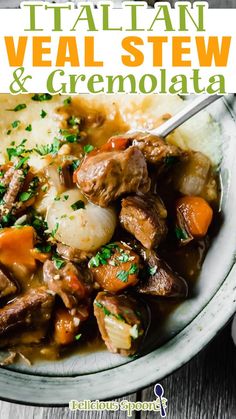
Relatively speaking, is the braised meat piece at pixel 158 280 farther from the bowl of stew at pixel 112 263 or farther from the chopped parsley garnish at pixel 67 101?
the chopped parsley garnish at pixel 67 101

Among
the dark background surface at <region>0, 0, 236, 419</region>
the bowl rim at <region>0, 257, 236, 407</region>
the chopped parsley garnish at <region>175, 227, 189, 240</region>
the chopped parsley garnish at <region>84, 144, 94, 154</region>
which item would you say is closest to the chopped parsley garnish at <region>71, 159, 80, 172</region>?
the chopped parsley garnish at <region>84, 144, 94, 154</region>

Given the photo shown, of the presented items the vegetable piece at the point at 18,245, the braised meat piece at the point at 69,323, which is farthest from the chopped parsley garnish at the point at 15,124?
the braised meat piece at the point at 69,323

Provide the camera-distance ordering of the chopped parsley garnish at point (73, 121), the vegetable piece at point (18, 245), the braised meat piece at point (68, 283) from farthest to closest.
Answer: the chopped parsley garnish at point (73, 121)
the vegetable piece at point (18, 245)
the braised meat piece at point (68, 283)

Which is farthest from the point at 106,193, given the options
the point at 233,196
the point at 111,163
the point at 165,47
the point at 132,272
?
the point at 165,47

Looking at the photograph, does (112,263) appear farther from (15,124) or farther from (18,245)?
(15,124)

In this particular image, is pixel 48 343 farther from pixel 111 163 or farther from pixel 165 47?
pixel 165 47
